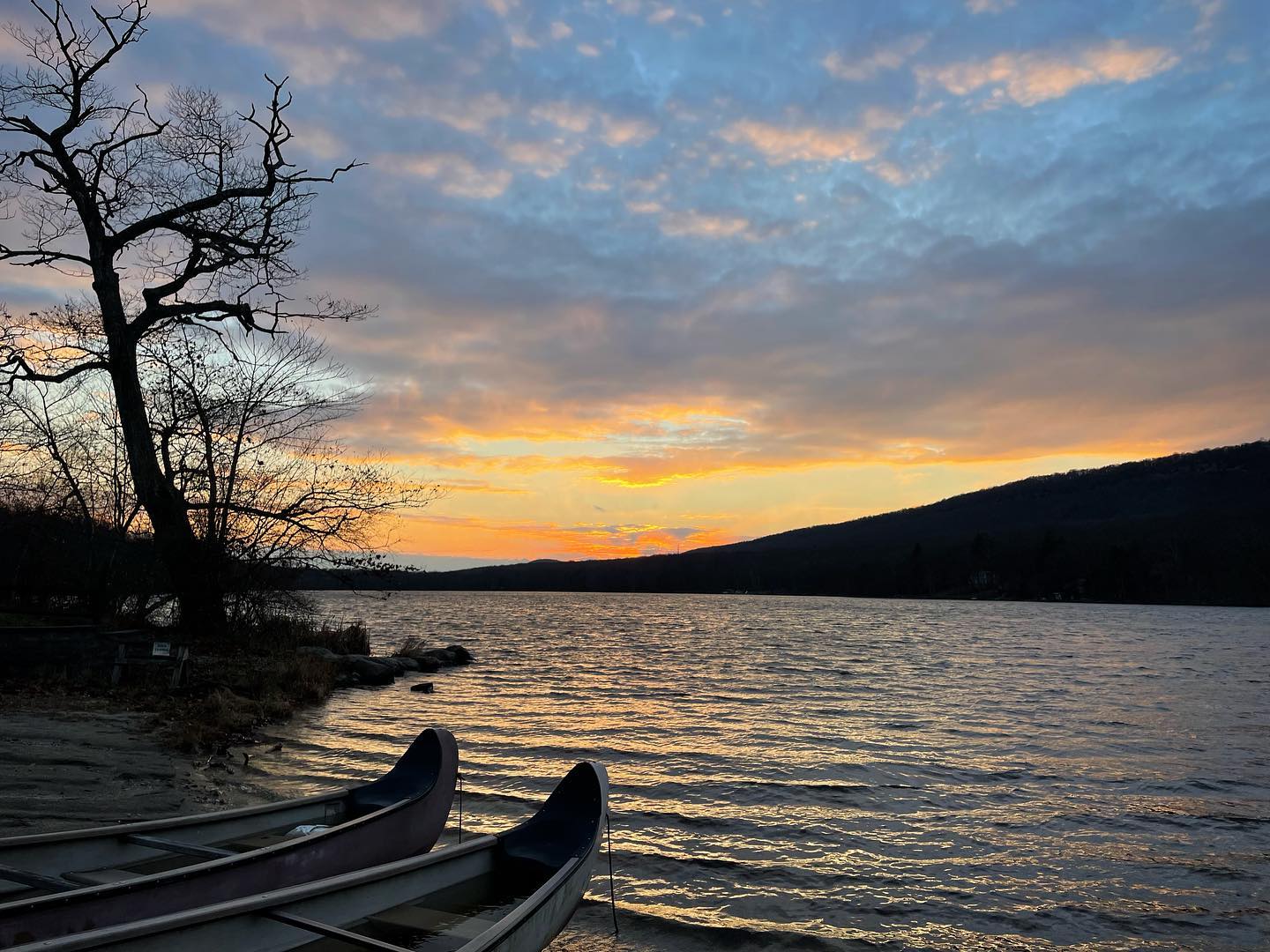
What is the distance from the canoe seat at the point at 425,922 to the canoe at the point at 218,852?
1.15 metres

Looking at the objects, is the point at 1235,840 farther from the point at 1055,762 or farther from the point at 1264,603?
the point at 1264,603

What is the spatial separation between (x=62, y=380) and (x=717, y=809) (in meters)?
18.2

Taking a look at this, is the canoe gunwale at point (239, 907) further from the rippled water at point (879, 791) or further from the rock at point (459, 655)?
the rock at point (459, 655)

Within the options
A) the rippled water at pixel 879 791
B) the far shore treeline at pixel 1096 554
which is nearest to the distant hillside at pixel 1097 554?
the far shore treeline at pixel 1096 554

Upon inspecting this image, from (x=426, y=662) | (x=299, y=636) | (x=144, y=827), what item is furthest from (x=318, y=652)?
(x=144, y=827)

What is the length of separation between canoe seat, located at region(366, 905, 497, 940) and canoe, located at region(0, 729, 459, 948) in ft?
3.77

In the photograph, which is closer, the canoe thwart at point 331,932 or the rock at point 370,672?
the canoe thwart at point 331,932

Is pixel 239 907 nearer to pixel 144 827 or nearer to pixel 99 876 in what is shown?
pixel 99 876

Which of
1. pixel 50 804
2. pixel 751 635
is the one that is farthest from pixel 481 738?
pixel 751 635

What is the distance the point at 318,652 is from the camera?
84.1 ft

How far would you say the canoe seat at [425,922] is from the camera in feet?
18.6

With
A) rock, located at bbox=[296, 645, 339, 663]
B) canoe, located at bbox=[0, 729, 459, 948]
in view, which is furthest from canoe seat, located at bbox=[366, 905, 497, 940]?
rock, located at bbox=[296, 645, 339, 663]

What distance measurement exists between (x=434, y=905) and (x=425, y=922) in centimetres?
35

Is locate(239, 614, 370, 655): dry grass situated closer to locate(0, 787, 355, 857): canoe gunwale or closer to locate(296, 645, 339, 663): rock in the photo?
locate(296, 645, 339, 663): rock
